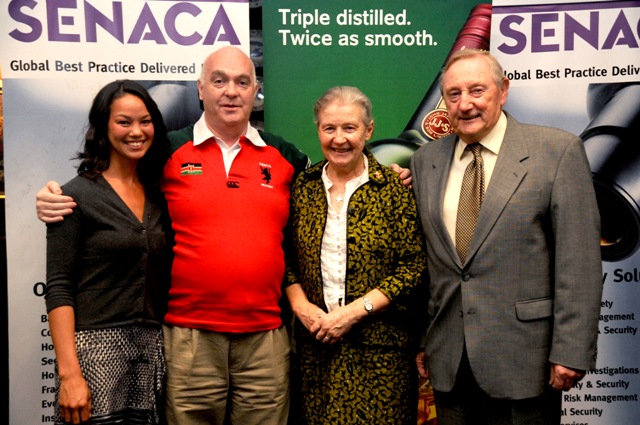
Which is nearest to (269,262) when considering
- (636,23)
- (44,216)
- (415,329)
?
(415,329)

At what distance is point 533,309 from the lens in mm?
2166

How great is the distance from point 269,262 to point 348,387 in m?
0.61

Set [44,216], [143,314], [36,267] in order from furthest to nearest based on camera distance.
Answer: [36,267] < [143,314] < [44,216]

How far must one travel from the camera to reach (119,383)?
2.19m

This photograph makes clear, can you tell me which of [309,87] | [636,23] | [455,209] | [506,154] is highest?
[636,23]

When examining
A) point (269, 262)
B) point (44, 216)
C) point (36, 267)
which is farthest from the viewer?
point (36, 267)

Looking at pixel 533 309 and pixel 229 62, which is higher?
pixel 229 62

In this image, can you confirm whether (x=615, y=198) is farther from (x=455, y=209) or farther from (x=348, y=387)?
(x=348, y=387)

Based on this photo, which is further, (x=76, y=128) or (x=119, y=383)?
(x=76, y=128)

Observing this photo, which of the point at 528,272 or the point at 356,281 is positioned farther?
the point at 356,281

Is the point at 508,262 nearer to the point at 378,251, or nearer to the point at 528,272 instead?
the point at 528,272

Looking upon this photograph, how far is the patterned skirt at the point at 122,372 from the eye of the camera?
7.02 ft

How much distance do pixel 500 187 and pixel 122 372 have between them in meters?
1.59

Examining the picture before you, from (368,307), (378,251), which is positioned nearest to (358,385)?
(368,307)
